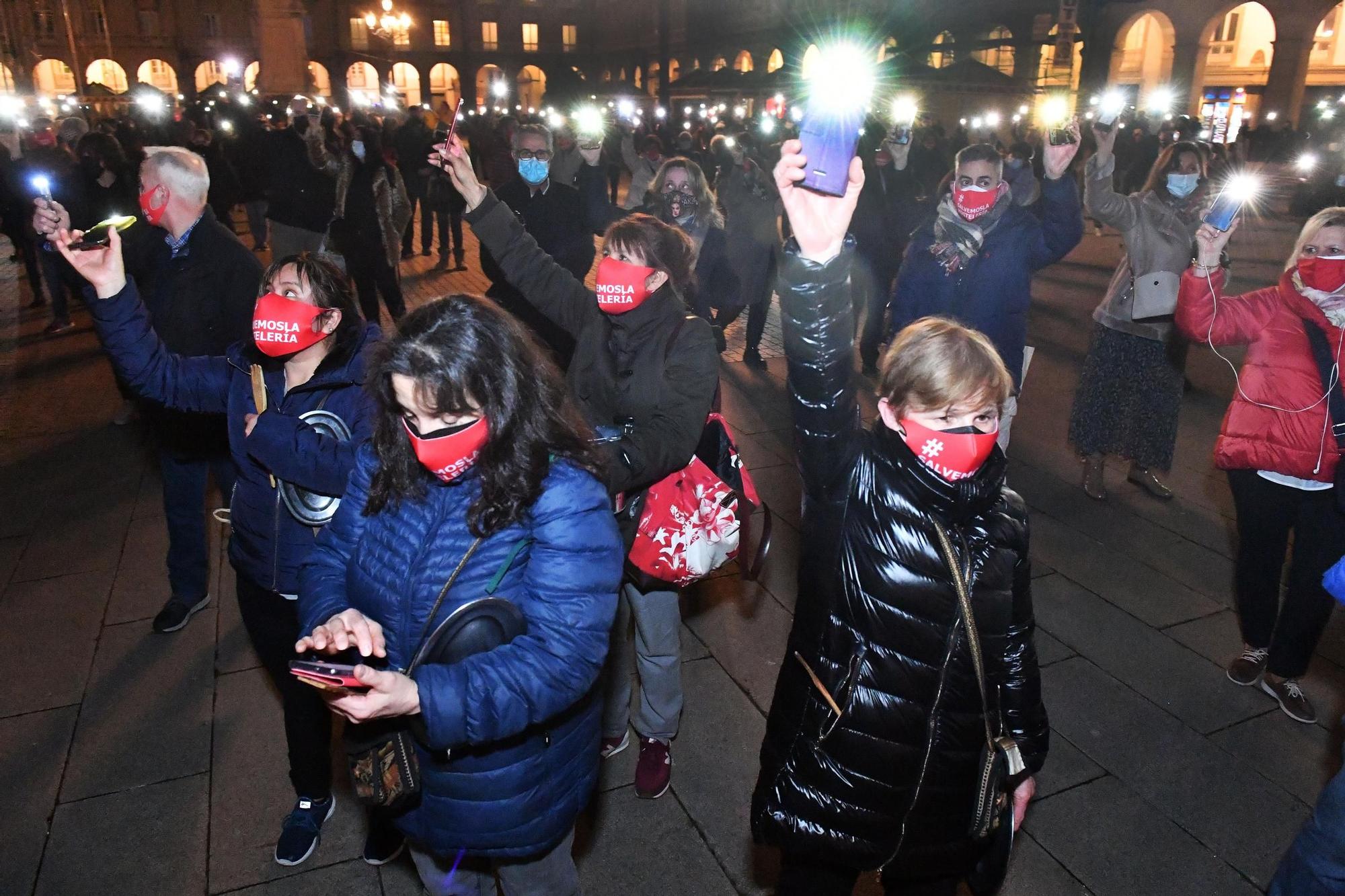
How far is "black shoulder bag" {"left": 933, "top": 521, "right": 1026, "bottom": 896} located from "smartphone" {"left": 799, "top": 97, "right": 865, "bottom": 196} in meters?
0.75

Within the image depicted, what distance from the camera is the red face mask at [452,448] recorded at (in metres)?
1.88

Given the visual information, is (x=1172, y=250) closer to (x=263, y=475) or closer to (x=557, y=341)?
(x=557, y=341)

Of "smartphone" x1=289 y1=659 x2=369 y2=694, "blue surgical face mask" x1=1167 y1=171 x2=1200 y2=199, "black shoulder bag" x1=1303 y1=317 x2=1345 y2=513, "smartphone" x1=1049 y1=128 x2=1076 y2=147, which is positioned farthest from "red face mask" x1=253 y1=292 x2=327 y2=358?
"blue surgical face mask" x1=1167 y1=171 x2=1200 y2=199

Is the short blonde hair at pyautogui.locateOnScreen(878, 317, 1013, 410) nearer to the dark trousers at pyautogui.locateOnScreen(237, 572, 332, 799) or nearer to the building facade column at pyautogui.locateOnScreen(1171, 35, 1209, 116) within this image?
the dark trousers at pyautogui.locateOnScreen(237, 572, 332, 799)

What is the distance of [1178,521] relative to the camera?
5.42 meters

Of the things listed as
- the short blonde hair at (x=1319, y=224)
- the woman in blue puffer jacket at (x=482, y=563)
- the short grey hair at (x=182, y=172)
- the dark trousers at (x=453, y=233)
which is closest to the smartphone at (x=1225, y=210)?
the short blonde hair at (x=1319, y=224)

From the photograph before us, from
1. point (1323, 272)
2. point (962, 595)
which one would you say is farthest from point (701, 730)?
point (1323, 272)

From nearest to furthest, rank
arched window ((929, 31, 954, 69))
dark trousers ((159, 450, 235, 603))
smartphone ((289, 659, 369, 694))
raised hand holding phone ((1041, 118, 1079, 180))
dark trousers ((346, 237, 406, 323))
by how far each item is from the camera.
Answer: smartphone ((289, 659, 369, 694)), raised hand holding phone ((1041, 118, 1079, 180)), dark trousers ((159, 450, 235, 603)), dark trousers ((346, 237, 406, 323)), arched window ((929, 31, 954, 69))

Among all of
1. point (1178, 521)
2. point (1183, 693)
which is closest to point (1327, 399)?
point (1183, 693)

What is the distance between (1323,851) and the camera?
1812mm

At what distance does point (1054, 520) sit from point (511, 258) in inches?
146

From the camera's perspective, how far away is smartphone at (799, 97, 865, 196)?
62.7 inches

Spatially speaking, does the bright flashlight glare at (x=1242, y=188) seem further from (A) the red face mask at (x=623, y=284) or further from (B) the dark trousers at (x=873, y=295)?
(B) the dark trousers at (x=873, y=295)

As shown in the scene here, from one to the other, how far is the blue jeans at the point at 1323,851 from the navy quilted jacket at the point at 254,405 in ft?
7.77
